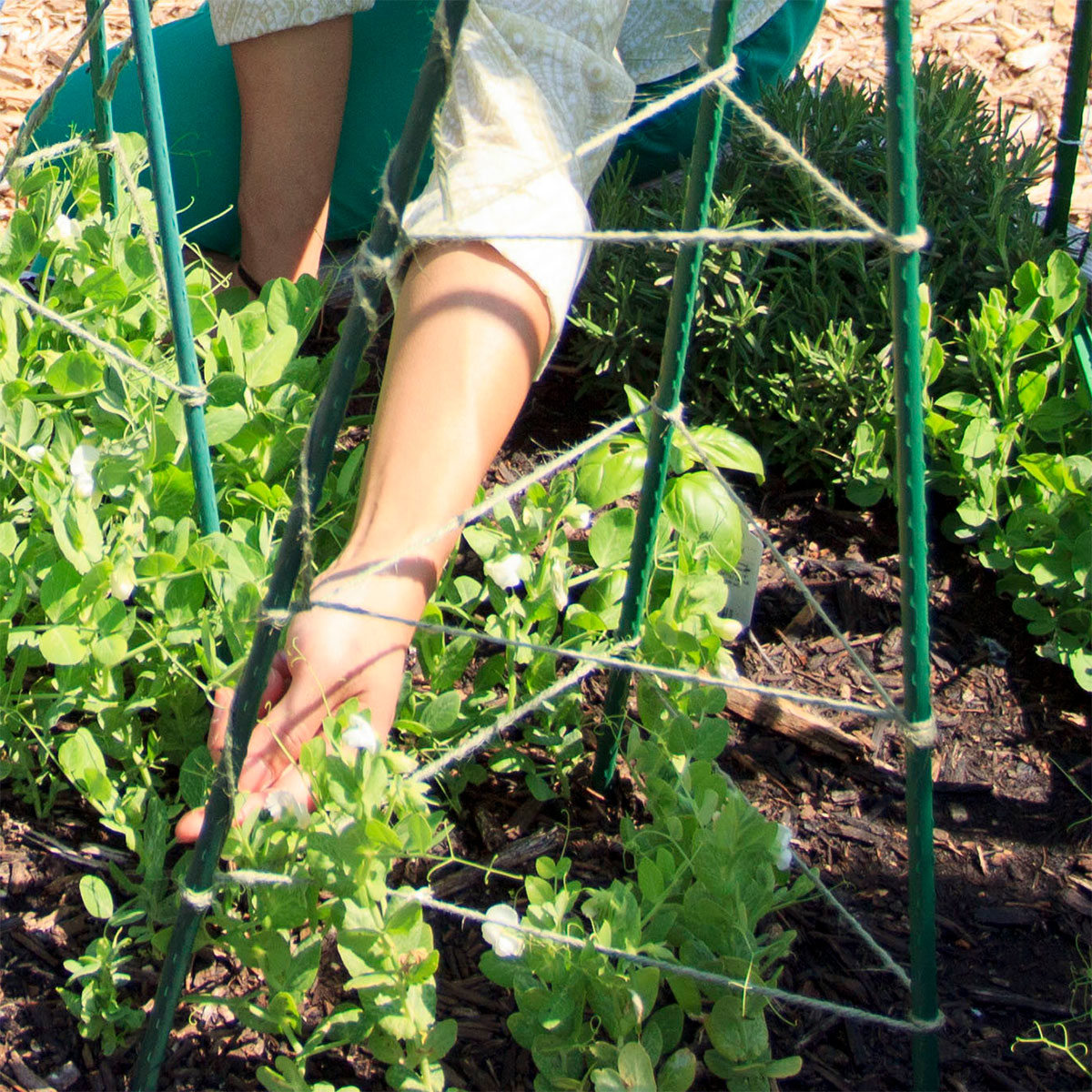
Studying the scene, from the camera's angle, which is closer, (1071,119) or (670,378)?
(670,378)

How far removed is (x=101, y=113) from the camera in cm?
127

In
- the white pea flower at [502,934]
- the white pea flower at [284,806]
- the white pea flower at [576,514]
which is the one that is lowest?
the white pea flower at [502,934]

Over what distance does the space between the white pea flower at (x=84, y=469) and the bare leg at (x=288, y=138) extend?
615mm

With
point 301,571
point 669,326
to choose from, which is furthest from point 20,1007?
point 669,326

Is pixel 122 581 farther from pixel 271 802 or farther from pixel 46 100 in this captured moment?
pixel 46 100

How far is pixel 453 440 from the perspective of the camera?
3.40ft

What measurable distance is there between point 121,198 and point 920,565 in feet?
3.73

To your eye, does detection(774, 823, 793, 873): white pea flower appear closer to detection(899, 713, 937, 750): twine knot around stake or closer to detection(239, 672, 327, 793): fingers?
detection(899, 713, 937, 750): twine knot around stake

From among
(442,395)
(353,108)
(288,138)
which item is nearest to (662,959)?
(442,395)

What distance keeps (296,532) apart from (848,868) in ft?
2.22

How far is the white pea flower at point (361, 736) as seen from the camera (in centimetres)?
82

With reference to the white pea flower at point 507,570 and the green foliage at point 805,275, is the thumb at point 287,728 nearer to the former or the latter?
the white pea flower at point 507,570

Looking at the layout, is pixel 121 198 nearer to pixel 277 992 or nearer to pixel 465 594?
pixel 465 594

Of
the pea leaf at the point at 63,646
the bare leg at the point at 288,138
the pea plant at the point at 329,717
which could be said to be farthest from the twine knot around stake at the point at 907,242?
the bare leg at the point at 288,138
